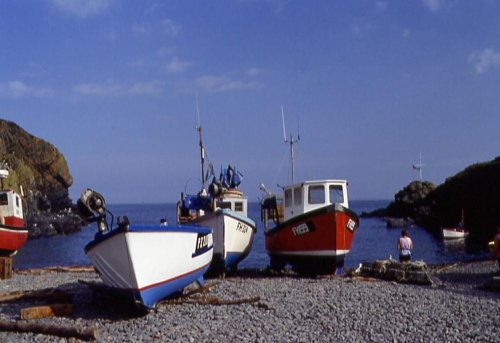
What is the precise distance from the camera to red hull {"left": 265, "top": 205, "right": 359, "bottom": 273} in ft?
63.9

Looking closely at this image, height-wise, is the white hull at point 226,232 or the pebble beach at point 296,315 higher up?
the white hull at point 226,232

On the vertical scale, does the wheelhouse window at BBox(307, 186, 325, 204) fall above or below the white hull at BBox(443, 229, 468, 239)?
above

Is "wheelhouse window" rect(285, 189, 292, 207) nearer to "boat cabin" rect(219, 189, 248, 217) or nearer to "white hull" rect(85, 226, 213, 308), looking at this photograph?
"boat cabin" rect(219, 189, 248, 217)

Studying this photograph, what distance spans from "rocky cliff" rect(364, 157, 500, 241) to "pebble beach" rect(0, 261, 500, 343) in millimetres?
45204

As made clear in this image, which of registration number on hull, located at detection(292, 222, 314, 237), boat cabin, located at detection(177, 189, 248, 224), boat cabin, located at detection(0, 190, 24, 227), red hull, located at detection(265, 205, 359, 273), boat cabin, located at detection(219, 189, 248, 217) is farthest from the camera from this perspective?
boat cabin, located at detection(0, 190, 24, 227)

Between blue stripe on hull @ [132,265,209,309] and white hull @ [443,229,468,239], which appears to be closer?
blue stripe on hull @ [132,265,209,309]

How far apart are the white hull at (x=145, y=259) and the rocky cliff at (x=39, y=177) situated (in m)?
69.4

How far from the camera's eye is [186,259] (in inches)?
557

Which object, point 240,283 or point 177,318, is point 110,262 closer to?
point 177,318

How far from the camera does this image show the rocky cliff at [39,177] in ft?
278

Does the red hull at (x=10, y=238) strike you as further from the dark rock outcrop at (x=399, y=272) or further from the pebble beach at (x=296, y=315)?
the dark rock outcrop at (x=399, y=272)

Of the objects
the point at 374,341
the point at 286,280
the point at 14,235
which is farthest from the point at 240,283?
the point at 14,235

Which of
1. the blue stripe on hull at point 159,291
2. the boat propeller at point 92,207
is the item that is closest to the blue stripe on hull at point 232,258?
the blue stripe on hull at point 159,291

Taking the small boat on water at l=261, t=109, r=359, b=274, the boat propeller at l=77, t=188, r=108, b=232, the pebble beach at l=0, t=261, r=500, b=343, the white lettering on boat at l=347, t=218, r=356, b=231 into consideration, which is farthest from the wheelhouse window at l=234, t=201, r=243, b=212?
the boat propeller at l=77, t=188, r=108, b=232
